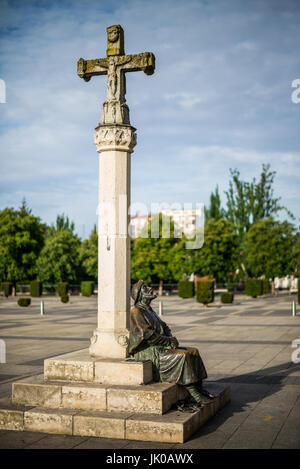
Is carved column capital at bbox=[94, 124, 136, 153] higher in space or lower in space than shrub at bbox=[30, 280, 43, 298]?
higher

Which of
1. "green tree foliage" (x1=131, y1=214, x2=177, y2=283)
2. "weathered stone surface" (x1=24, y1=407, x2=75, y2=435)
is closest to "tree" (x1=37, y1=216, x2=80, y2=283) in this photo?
"green tree foliage" (x1=131, y1=214, x2=177, y2=283)

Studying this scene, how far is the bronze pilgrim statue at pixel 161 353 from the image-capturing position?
6.50 meters

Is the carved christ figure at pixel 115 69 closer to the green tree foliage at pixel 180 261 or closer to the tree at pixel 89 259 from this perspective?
the green tree foliage at pixel 180 261

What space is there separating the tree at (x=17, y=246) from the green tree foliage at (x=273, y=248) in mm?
23919

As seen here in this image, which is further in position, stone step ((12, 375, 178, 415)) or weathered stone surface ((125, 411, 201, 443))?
stone step ((12, 375, 178, 415))

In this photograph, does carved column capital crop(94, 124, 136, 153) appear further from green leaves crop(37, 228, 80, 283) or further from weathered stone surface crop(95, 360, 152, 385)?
green leaves crop(37, 228, 80, 283)

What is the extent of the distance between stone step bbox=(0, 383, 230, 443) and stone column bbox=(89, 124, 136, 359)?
1158 mm

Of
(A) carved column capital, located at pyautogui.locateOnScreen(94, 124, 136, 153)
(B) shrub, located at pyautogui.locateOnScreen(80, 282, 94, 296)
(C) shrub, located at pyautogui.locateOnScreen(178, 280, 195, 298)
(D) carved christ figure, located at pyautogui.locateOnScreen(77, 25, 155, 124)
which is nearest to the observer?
(A) carved column capital, located at pyautogui.locateOnScreen(94, 124, 136, 153)

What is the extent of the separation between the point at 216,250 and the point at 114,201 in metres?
38.9

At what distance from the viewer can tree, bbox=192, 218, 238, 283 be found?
45438mm

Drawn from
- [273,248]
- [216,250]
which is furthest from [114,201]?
[216,250]

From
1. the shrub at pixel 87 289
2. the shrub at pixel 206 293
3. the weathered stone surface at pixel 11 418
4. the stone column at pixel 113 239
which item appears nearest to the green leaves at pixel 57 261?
the shrub at pixel 87 289

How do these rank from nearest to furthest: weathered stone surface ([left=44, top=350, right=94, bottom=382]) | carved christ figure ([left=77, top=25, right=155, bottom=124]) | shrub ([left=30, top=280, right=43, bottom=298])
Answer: weathered stone surface ([left=44, top=350, right=94, bottom=382]) → carved christ figure ([left=77, top=25, right=155, bottom=124]) → shrub ([left=30, top=280, right=43, bottom=298])
